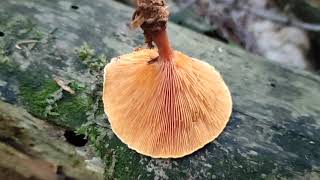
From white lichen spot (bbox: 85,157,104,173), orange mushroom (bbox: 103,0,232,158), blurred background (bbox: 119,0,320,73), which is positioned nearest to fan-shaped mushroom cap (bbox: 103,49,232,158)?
orange mushroom (bbox: 103,0,232,158)

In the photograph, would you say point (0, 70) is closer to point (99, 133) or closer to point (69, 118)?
point (69, 118)

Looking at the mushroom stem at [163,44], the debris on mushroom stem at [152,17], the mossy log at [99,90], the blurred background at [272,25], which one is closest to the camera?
the debris on mushroom stem at [152,17]

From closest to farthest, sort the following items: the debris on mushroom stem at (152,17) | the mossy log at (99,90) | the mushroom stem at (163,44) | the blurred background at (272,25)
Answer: the debris on mushroom stem at (152,17) < the mushroom stem at (163,44) < the mossy log at (99,90) < the blurred background at (272,25)

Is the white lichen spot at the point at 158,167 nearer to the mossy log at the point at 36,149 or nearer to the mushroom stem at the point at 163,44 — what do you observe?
the mossy log at the point at 36,149

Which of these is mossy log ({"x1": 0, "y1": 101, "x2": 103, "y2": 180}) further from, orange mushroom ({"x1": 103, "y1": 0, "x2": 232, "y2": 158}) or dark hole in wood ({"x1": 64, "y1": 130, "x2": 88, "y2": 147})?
orange mushroom ({"x1": 103, "y1": 0, "x2": 232, "y2": 158})

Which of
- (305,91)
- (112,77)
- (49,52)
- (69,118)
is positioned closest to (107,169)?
(69,118)

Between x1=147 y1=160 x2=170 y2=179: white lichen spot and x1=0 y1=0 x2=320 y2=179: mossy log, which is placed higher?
x1=0 y1=0 x2=320 y2=179: mossy log

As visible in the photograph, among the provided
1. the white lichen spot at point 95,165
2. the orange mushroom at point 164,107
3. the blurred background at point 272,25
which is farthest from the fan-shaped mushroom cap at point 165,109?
the blurred background at point 272,25
